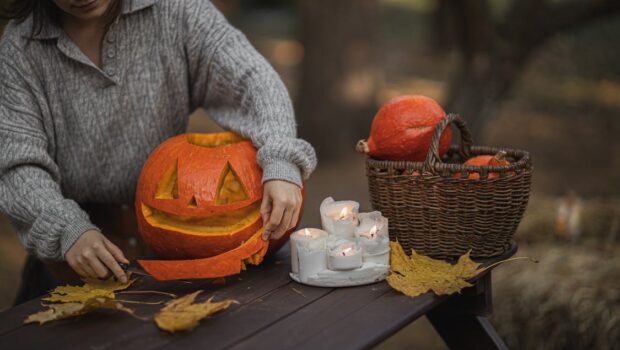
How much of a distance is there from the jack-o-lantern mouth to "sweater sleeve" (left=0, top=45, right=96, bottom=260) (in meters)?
0.17

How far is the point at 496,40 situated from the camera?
13.0 feet

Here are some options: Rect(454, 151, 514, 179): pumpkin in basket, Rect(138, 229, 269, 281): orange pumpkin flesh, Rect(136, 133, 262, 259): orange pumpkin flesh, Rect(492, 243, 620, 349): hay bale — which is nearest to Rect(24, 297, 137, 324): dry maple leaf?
Rect(138, 229, 269, 281): orange pumpkin flesh

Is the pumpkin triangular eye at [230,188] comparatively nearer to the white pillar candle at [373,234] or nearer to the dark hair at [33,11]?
the white pillar candle at [373,234]

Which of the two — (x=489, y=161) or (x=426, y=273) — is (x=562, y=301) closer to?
(x=489, y=161)

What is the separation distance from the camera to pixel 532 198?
12.0 feet

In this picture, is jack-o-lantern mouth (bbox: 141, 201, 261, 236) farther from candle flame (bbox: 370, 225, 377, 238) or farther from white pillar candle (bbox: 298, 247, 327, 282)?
candle flame (bbox: 370, 225, 377, 238)

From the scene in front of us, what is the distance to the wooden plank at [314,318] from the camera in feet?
4.19

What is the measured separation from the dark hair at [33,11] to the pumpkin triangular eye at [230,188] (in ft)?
2.19

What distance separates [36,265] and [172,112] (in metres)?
0.79

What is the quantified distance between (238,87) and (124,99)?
1.08 ft

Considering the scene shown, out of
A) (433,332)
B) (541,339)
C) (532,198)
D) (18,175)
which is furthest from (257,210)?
(532,198)

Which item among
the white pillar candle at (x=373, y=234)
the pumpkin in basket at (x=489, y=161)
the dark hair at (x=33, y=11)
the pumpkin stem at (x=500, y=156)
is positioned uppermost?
the dark hair at (x=33, y=11)

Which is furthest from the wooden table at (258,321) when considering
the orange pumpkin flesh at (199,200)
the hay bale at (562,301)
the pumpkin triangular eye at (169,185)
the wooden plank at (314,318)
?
the hay bale at (562,301)

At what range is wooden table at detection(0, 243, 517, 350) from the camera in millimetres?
1283
